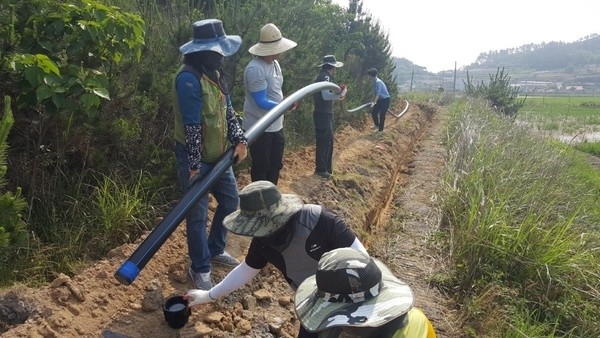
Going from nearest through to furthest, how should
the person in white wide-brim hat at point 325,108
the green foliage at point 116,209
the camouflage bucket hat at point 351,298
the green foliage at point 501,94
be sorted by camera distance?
the camouflage bucket hat at point 351,298
the green foliage at point 116,209
the person in white wide-brim hat at point 325,108
the green foliage at point 501,94

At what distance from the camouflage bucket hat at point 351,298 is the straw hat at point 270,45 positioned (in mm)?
3068

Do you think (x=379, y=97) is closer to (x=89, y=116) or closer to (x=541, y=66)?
(x=89, y=116)

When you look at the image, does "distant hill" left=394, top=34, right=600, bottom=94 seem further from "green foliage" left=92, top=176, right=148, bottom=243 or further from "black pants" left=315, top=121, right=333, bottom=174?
"green foliage" left=92, top=176, right=148, bottom=243

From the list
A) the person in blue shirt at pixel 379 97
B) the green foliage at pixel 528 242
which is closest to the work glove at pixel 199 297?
the green foliage at pixel 528 242

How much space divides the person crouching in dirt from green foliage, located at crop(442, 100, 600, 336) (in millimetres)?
2069

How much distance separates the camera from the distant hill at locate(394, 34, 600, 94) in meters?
86.4

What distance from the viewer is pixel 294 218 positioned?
2.40 m

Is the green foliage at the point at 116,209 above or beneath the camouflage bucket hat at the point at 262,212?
beneath

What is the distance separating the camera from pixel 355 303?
1.53 m

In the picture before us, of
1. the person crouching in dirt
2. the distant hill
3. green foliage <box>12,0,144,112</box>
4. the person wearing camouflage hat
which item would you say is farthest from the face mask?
the distant hill

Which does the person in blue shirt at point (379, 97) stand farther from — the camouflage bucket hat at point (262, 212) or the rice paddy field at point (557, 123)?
the camouflage bucket hat at point (262, 212)

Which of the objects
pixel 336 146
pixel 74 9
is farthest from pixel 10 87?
pixel 336 146

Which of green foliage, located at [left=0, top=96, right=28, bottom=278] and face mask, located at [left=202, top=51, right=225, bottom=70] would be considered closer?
green foliage, located at [left=0, top=96, right=28, bottom=278]

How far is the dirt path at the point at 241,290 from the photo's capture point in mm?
3066
